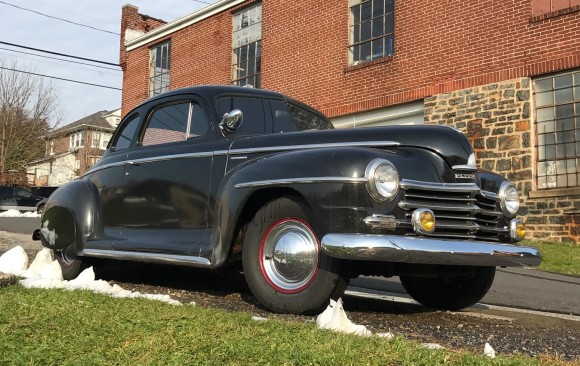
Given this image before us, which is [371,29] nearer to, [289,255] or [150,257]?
[150,257]

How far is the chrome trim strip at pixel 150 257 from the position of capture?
14.0 ft

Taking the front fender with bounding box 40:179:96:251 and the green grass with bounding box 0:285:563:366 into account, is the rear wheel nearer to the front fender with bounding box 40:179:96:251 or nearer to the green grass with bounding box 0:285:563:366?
the front fender with bounding box 40:179:96:251

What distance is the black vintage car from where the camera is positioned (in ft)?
11.5

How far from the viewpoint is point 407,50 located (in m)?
13.3

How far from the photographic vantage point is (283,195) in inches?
154

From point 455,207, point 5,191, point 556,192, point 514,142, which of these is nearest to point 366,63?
point 514,142

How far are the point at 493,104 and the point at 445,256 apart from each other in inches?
353

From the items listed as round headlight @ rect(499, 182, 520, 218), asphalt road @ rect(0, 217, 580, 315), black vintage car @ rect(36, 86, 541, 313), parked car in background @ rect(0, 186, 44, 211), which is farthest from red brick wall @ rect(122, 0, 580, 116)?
parked car in background @ rect(0, 186, 44, 211)

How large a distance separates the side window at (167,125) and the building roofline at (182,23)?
13.5 metres

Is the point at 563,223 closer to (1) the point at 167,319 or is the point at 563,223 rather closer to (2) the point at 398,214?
(2) the point at 398,214

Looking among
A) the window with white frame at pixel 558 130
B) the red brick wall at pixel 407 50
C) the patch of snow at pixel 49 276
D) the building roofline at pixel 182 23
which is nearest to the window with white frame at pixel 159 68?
the building roofline at pixel 182 23

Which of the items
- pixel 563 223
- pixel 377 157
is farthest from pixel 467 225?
pixel 563 223

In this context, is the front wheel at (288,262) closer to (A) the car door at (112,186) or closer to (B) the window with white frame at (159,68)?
(A) the car door at (112,186)

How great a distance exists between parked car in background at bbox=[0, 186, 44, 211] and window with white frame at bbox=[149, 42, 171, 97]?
26.8 feet
